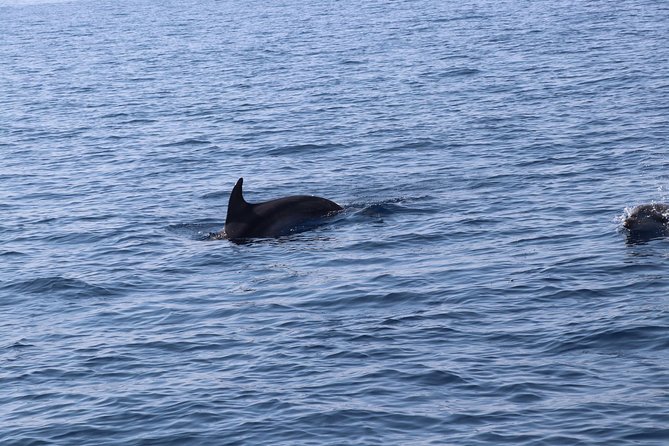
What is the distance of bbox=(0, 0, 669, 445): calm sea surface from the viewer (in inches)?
680

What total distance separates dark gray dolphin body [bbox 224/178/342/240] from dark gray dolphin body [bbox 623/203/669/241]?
6.76 metres

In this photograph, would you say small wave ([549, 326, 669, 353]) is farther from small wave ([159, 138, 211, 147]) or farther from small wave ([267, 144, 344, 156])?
small wave ([159, 138, 211, 147])

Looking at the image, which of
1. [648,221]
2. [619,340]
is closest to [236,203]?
[648,221]

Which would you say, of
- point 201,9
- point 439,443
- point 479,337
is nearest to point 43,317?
point 479,337

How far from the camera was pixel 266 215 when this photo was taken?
27172 millimetres

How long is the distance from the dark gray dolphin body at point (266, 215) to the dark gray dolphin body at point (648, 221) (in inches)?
266

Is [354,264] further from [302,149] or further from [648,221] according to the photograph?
[302,149]

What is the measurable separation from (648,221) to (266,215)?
795cm

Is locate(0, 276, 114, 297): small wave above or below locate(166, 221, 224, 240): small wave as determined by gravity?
below

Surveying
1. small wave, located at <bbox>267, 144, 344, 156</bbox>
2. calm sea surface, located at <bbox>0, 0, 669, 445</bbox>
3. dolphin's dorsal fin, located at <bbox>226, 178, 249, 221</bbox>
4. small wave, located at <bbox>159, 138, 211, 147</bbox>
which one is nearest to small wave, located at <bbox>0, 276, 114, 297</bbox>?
calm sea surface, located at <bbox>0, 0, 669, 445</bbox>

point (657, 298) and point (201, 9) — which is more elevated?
point (201, 9)

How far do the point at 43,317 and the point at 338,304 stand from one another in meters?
5.36

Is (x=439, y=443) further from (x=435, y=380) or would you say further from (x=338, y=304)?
(x=338, y=304)

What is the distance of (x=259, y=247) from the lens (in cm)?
2612
